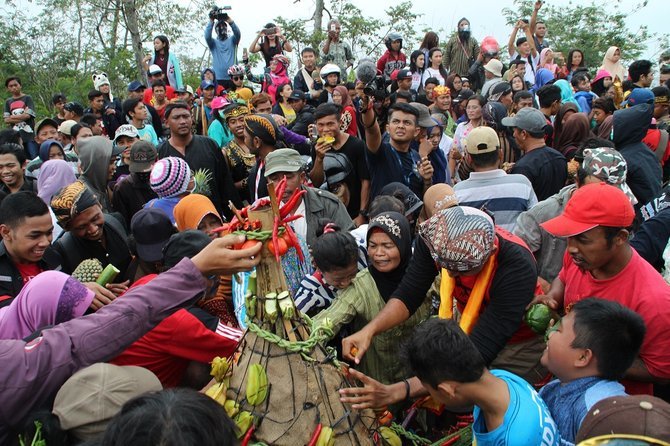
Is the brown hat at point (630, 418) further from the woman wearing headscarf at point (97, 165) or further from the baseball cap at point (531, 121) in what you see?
the woman wearing headscarf at point (97, 165)

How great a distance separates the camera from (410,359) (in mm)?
2268

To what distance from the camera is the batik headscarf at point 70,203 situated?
12.6 ft

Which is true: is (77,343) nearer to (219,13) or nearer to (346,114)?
(346,114)

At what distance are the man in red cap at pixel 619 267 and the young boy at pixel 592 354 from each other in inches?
9.3

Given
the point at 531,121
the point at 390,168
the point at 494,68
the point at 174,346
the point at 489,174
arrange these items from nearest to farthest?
the point at 174,346 → the point at 489,174 → the point at 531,121 → the point at 390,168 → the point at 494,68

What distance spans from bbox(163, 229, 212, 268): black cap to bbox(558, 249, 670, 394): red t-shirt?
6.52 feet

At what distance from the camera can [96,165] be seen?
6059 mm

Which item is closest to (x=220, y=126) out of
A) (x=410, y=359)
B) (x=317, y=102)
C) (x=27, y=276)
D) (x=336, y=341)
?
(x=317, y=102)

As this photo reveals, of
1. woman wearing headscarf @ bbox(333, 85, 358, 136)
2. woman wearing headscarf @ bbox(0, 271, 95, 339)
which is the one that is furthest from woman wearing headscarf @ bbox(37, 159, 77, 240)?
woman wearing headscarf @ bbox(0, 271, 95, 339)

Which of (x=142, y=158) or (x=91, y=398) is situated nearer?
(x=91, y=398)

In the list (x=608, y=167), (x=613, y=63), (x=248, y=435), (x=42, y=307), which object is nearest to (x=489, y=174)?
(x=608, y=167)

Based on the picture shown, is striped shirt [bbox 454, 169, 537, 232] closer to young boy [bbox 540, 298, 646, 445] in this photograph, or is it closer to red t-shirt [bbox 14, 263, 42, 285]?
young boy [bbox 540, 298, 646, 445]

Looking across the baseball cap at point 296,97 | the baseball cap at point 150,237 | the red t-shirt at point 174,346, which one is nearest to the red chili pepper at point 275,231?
the red t-shirt at point 174,346

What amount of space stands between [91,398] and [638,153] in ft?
15.9
